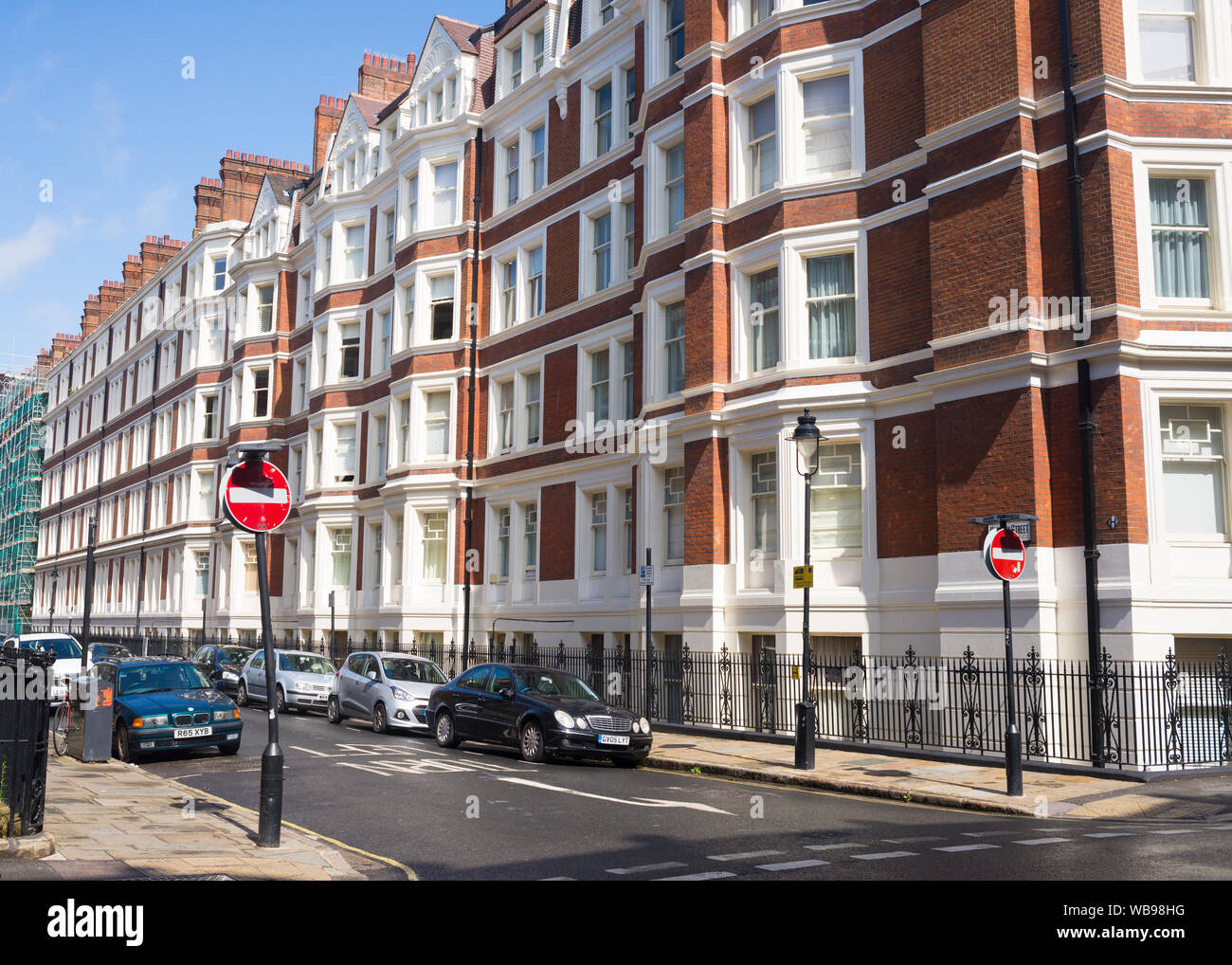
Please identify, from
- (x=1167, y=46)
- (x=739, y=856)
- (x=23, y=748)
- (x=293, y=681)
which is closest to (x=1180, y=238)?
(x=1167, y=46)

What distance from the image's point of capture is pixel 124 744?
55.6 ft

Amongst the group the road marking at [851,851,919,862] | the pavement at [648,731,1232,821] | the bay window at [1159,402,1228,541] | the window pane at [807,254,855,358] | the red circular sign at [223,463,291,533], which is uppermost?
the window pane at [807,254,855,358]

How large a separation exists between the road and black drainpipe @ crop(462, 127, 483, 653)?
14.9m

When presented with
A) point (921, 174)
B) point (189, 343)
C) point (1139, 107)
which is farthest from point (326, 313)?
point (1139, 107)

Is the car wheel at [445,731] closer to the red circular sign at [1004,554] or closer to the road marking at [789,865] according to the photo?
the red circular sign at [1004,554]

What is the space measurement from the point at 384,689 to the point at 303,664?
6.01 meters

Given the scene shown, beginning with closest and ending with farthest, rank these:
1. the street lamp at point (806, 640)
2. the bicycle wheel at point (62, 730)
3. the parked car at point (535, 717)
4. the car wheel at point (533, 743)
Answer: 1. the street lamp at point (806, 640)
2. the parked car at point (535, 717)
3. the car wheel at point (533, 743)
4. the bicycle wheel at point (62, 730)

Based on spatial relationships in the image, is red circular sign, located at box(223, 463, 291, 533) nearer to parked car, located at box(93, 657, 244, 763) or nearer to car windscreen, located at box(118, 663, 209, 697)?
parked car, located at box(93, 657, 244, 763)

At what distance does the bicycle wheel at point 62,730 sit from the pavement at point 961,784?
950 centimetres

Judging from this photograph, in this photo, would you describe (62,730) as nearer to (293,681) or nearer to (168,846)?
(293,681)

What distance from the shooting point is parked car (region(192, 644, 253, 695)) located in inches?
1112

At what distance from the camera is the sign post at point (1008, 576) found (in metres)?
12.9

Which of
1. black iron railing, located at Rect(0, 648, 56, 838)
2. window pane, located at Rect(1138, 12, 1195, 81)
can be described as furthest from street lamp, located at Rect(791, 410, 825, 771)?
black iron railing, located at Rect(0, 648, 56, 838)

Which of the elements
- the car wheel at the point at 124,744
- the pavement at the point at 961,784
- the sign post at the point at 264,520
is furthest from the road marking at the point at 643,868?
the car wheel at the point at 124,744
